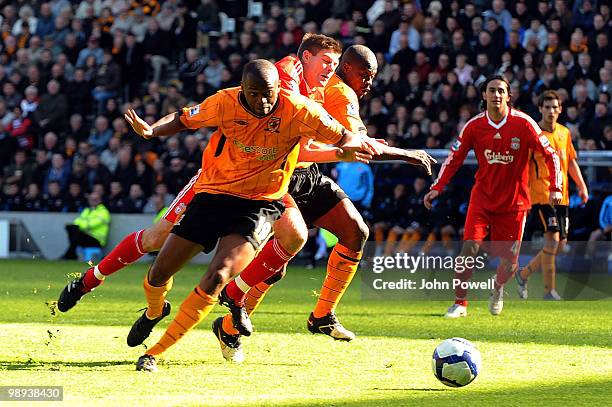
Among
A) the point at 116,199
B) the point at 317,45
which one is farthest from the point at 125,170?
the point at 317,45

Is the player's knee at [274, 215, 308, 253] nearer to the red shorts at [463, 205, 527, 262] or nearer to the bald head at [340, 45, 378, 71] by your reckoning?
the bald head at [340, 45, 378, 71]

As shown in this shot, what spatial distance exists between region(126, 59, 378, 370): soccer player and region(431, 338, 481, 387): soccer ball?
1.37 metres

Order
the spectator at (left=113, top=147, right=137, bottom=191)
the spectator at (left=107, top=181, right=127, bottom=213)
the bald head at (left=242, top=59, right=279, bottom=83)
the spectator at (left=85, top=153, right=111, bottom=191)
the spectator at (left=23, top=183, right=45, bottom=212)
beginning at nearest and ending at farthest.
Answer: the bald head at (left=242, top=59, right=279, bottom=83), the spectator at (left=107, top=181, right=127, bottom=213), the spectator at (left=113, top=147, right=137, bottom=191), the spectator at (left=85, top=153, right=111, bottom=191), the spectator at (left=23, top=183, right=45, bottom=212)

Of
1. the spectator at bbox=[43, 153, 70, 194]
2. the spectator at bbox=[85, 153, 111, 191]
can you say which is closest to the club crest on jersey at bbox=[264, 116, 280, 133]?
the spectator at bbox=[85, 153, 111, 191]

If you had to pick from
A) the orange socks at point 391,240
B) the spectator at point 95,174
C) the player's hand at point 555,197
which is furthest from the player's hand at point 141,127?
the spectator at point 95,174

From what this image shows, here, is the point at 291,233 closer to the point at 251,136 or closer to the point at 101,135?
the point at 251,136

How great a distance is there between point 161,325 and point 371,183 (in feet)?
26.2

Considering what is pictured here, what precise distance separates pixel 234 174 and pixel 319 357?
1.66 metres

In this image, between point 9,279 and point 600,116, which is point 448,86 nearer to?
point 600,116

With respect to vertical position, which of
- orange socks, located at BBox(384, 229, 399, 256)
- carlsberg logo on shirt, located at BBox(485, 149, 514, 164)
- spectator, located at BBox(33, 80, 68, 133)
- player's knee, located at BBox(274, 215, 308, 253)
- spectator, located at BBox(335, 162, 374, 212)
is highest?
player's knee, located at BBox(274, 215, 308, 253)

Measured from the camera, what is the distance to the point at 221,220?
7930mm

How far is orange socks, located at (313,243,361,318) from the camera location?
9.61 metres

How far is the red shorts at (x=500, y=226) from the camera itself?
1237 cm

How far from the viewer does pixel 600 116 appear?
1766 cm
